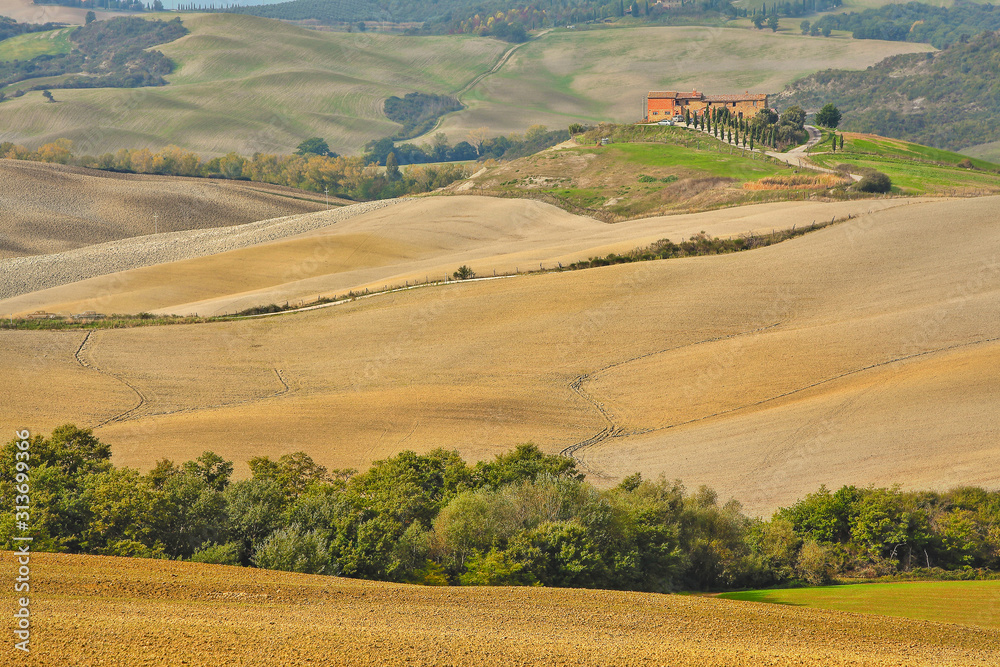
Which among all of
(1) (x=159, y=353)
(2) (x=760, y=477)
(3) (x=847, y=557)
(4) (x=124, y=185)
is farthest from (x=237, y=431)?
(4) (x=124, y=185)

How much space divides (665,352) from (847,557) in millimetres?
19089

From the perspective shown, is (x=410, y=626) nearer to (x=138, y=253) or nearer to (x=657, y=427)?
(x=657, y=427)

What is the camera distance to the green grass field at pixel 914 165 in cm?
8750

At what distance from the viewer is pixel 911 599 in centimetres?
2805

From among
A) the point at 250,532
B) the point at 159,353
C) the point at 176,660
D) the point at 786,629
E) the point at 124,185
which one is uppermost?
the point at 176,660

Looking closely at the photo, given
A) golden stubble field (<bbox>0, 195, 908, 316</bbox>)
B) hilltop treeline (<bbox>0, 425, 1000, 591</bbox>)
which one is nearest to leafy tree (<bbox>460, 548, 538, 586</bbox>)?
hilltop treeline (<bbox>0, 425, 1000, 591</bbox>)

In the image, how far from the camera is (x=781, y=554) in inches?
1264

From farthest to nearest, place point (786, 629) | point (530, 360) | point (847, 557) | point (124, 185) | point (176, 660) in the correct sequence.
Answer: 1. point (124, 185)
2. point (530, 360)
3. point (847, 557)
4. point (786, 629)
5. point (176, 660)

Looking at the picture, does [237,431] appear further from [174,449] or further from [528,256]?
[528,256]

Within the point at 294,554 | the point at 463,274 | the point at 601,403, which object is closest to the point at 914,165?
the point at 463,274

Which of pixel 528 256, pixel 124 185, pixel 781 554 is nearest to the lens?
pixel 781 554

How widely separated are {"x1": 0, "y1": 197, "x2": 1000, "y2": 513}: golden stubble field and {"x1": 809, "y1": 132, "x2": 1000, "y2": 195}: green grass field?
74.2 ft

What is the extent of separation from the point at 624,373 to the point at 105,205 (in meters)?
122

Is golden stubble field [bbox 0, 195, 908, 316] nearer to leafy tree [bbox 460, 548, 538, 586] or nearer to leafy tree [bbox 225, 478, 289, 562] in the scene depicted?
leafy tree [bbox 225, 478, 289, 562]
